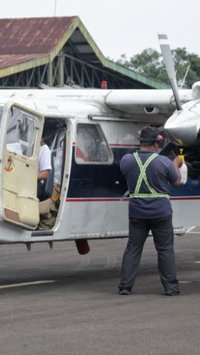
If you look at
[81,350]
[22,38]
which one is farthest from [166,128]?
[22,38]

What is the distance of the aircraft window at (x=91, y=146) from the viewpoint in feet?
40.6

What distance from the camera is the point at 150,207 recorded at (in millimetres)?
10922

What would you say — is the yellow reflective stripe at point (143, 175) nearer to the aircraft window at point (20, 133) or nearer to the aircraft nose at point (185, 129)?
the aircraft nose at point (185, 129)

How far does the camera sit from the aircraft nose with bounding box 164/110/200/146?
36.9 feet

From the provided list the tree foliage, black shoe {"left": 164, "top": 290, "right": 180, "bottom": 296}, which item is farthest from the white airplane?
the tree foliage

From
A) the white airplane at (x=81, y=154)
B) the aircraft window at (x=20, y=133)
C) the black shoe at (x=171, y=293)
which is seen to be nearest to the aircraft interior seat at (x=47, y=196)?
the white airplane at (x=81, y=154)

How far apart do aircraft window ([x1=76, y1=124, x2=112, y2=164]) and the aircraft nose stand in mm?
1486

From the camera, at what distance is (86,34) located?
30312 mm

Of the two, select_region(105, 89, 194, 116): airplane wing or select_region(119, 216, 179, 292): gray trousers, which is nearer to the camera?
select_region(119, 216, 179, 292): gray trousers

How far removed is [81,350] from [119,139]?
556 cm

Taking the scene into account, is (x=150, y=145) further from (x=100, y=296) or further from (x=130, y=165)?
(x=100, y=296)

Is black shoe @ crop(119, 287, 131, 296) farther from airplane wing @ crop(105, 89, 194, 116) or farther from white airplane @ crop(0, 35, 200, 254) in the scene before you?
airplane wing @ crop(105, 89, 194, 116)

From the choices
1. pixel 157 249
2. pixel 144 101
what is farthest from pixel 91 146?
pixel 157 249

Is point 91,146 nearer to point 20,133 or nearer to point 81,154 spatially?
point 81,154
